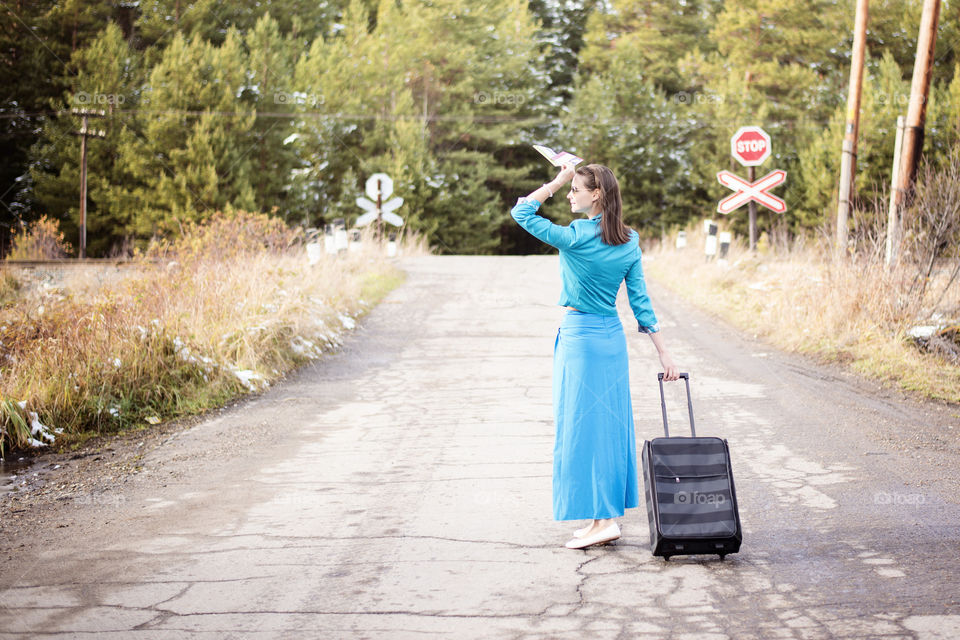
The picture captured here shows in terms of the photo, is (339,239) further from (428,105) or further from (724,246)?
(428,105)

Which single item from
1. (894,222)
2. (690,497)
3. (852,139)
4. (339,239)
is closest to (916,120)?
(894,222)

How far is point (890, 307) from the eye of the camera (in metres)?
11.7

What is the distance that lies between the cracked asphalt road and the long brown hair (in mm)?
1652

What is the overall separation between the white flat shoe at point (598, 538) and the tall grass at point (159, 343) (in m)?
5.12

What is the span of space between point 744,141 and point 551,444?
12.5 meters

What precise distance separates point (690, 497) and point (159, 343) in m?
6.50

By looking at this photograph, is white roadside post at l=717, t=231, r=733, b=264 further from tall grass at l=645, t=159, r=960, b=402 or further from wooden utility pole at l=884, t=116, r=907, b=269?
wooden utility pole at l=884, t=116, r=907, b=269

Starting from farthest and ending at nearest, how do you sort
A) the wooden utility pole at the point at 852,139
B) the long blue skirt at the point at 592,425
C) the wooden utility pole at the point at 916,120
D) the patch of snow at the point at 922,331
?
1. the wooden utility pole at the point at 852,139
2. the wooden utility pole at the point at 916,120
3. the patch of snow at the point at 922,331
4. the long blue skirt at the point at 592,425

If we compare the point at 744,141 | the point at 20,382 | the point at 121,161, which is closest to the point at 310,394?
the point at 20,382

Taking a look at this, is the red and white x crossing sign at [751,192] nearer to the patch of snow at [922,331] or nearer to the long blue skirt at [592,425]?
the patch of snow at [922,331]

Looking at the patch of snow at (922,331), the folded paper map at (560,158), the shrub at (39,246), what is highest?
the folded paper map at (560,158)

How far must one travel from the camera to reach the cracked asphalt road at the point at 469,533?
13.2 feet

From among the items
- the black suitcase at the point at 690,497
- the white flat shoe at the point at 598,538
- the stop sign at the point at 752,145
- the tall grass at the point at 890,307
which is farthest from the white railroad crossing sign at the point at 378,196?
the black suitcase at the point at 690,497

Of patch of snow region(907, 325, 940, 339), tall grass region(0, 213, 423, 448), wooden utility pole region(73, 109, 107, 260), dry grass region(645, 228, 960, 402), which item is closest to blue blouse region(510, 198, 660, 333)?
tall grass region(0, 213, 423, 448)
